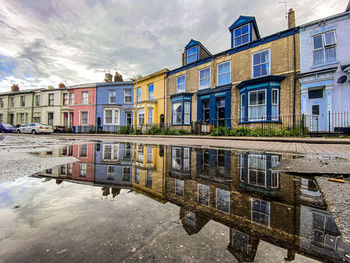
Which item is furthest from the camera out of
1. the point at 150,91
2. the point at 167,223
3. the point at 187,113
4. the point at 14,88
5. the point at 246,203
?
the point at 14,88

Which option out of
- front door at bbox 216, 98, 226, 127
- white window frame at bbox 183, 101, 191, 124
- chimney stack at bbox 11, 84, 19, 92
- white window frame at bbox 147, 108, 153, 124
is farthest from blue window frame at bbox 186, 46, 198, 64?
chimney stack at bbox 11, 84, 19, 92

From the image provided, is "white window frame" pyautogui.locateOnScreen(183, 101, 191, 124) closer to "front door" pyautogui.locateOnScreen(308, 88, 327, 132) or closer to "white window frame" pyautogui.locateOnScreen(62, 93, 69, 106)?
"front door" pyautogui.locateOnScreen(308, 88, 327, 132)

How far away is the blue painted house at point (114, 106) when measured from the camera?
2347cm

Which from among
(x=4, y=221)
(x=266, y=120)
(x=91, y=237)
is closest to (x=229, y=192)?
(x=91, y=237)

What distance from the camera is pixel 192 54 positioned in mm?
17906

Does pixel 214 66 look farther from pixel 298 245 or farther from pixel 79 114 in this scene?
pixel 79 114

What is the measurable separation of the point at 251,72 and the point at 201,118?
5.62 metres

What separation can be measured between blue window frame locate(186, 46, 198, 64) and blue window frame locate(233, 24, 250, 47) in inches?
165

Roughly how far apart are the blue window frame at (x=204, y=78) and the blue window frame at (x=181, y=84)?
1.94 m

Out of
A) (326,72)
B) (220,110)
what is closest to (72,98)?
(220,110)

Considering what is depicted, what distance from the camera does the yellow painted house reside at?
63.8 ft

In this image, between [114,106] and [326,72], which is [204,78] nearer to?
[326,72]

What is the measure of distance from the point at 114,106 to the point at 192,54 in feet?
41.4

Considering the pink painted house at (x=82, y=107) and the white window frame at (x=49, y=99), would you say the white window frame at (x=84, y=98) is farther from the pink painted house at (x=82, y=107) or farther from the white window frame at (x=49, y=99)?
the white window frame at (x=49, y=99)
